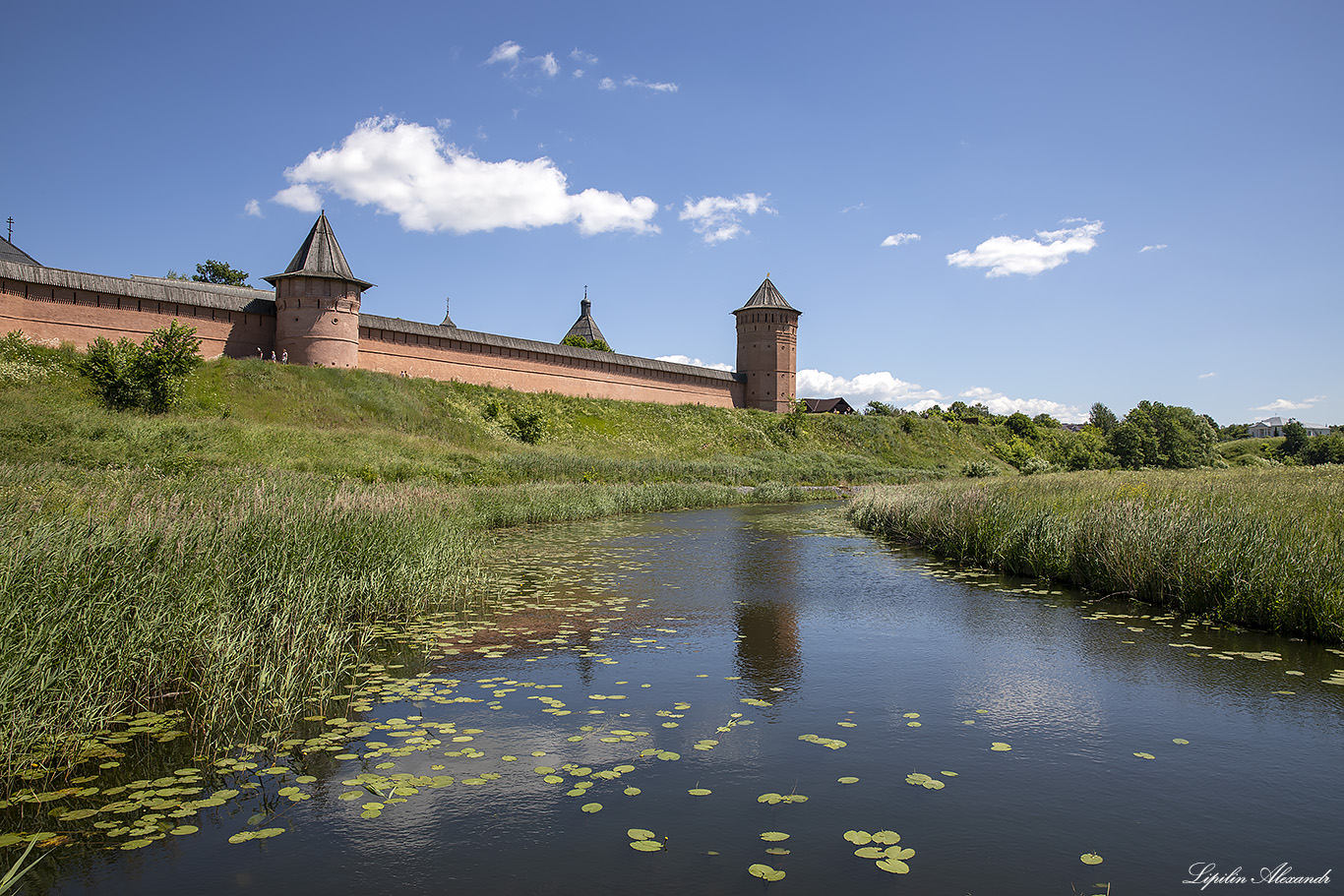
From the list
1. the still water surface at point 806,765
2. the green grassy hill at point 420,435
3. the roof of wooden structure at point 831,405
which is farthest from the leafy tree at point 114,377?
the roof of wooden structure at point 831,405

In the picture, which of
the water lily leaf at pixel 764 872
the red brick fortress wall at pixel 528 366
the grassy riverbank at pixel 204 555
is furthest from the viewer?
the red brick fortress wall at pixel 528 366

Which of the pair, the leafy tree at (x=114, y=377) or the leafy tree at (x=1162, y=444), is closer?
the leafy tree at (x=114, y=377)

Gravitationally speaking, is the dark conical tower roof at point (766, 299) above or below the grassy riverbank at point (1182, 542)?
above

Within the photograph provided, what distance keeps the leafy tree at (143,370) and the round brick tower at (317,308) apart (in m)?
4.80

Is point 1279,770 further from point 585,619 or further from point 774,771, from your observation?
point 585,619

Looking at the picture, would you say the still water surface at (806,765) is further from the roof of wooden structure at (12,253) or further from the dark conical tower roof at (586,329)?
the dark conical tower roof at (586,329)

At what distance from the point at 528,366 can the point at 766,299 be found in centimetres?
1674

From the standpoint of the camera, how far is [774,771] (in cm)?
368

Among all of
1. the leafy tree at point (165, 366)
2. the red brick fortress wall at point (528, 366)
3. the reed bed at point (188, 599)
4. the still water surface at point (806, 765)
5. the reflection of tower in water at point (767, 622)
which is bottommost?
the reflection of tower in water at point (767, 622)

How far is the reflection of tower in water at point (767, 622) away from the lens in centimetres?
523

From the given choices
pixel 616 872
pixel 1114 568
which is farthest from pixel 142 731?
pixel 1114 568

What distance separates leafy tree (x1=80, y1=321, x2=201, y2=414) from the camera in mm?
18719

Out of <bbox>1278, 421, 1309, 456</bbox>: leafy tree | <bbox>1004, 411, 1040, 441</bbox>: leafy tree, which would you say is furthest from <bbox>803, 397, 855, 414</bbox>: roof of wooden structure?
<bbox>1278, 421, 1309, 456</bbox>: leafy tree

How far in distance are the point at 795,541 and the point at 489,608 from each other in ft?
22.7
